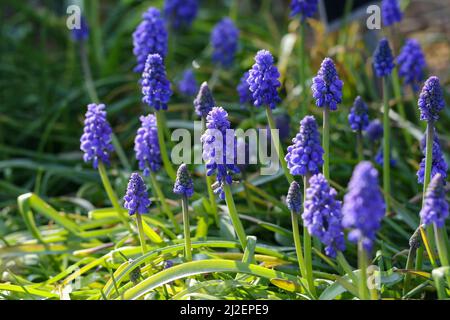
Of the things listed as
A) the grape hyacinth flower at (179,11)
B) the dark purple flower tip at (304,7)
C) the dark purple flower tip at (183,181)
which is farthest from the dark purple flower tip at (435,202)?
the grape hyacinth flower at (179,11)

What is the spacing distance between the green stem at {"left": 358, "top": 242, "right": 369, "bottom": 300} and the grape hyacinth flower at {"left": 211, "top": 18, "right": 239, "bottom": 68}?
3.73m

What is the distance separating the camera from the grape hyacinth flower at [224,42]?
6730mm

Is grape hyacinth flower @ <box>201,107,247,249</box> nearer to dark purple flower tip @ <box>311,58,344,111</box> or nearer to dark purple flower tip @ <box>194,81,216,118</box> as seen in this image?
dark purple flower tip @ <box>194,81,216,118</box>

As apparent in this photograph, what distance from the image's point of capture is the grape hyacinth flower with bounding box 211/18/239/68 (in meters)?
6.73

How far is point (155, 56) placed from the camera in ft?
13.5

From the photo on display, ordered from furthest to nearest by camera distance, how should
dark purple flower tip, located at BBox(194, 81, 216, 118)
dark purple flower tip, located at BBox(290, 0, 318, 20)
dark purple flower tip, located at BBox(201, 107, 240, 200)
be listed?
dark purple flower tip, located at BBox(290, 0, 318, 20)
dark purple flower tip, located at BBox(194, 81, 216, 118)
dark purple flower tip, located at BBox(201, 107, 240, 200)

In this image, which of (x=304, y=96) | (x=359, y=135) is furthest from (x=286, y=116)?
(x=359, y=135)

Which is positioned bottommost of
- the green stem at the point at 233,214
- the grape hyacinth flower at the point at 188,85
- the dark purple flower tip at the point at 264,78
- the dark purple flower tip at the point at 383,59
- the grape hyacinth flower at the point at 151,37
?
the green stem at the point at 233,214

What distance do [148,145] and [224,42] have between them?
2.38 metres

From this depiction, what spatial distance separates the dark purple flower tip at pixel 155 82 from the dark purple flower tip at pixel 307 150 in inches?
42.6

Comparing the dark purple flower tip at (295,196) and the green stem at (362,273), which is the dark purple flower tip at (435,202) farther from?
the dark purple flower tip at (295,196)

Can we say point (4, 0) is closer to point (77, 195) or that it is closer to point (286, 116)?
point (77, 195)

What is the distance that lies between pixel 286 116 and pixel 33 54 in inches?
139

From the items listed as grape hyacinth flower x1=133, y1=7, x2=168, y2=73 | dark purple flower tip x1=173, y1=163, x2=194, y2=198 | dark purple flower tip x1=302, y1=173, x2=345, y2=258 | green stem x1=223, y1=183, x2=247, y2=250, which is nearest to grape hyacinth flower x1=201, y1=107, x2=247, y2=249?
green stem x1=223, y1=183, x2=247, y2=250
